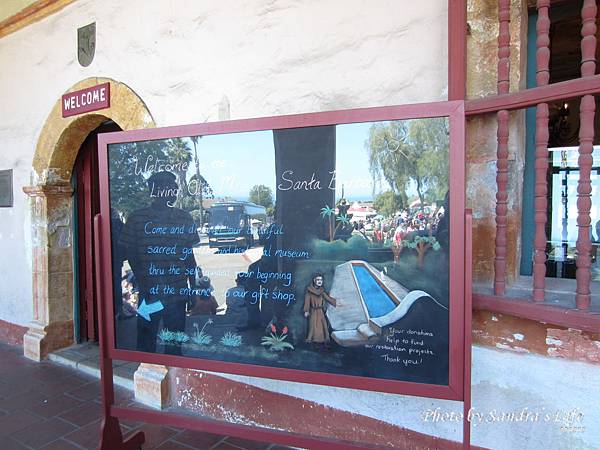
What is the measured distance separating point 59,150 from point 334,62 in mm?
3245

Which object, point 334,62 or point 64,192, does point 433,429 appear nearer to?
point 334,62

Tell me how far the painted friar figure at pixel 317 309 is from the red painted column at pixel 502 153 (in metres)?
0.83

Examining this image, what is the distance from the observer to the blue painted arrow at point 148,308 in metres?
2.20

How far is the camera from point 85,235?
467 cm

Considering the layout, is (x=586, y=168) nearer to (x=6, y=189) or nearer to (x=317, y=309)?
(x=317, y=309)

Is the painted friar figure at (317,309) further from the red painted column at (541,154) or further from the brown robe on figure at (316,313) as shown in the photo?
the red painted column at (541,154)

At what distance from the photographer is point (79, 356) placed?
4.33 metres

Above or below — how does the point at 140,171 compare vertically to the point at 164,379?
above

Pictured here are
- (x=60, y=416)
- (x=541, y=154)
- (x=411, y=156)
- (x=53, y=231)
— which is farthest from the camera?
(x=53, y=231)

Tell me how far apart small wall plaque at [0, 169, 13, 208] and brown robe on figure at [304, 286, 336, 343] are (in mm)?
4478

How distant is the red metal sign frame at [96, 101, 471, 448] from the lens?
160 centimetres

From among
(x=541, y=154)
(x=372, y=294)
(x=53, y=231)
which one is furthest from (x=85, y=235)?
(x=541, y=154)

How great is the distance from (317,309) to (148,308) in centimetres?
98

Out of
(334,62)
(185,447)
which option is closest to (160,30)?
(334,62)
